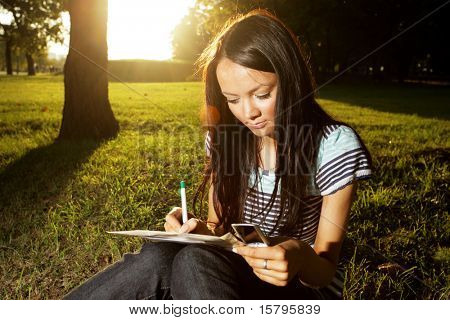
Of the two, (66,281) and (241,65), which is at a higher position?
(241,65)

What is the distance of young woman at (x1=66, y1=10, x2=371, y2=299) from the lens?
68.4 inches

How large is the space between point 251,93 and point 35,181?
10.9 ft

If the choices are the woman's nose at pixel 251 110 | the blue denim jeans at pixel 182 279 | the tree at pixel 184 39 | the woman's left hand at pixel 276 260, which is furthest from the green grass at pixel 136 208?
the tree at pixel 184 39

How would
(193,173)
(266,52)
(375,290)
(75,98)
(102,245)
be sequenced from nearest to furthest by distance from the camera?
(266,52) → (375,290) → (102,245) → (193,173) → (75,98)

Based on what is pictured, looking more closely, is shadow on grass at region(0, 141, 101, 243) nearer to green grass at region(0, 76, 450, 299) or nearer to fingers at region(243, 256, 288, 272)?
green grass at region(0, 76, 450, 299)

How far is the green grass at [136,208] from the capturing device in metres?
2.88

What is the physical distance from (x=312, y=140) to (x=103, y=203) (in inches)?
96.6

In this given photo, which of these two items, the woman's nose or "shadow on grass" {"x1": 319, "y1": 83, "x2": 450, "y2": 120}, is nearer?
the woman's nose

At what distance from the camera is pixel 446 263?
2975mm

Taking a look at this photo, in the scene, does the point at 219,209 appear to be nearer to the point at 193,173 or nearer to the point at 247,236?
the point at 247,236

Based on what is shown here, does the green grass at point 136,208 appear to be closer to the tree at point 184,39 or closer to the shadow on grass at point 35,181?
the shadow on grass at point 35,181

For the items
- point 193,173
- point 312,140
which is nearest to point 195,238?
point 312,140

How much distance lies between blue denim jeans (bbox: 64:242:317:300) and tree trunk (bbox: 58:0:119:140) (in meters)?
5.07

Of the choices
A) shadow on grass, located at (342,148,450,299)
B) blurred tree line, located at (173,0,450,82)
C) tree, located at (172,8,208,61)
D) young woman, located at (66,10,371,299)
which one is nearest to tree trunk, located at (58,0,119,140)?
shadow on grass, located at (342,148,450,299)
